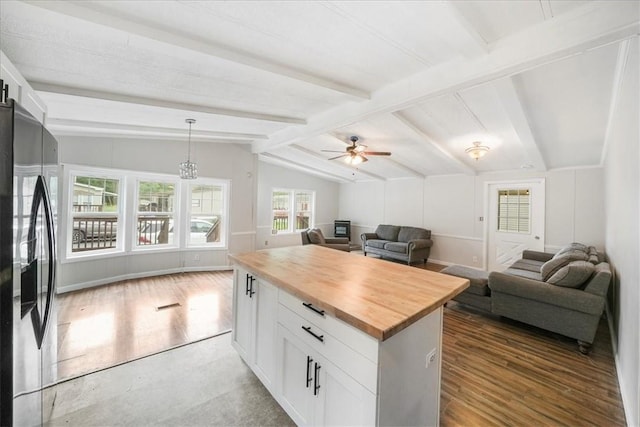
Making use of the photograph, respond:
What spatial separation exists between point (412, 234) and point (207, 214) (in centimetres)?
496

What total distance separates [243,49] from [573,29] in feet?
7.24

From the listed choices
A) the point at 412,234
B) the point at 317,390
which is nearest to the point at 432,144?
the point at 412,234

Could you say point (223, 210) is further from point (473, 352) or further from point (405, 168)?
point (473, 352)

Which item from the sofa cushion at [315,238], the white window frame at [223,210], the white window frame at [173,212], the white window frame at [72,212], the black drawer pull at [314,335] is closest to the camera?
the black drawer pull at [314,335]

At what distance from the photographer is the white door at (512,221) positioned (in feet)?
16.7

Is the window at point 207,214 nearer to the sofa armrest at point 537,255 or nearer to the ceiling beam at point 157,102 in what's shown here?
the ceiling beam at point 157,102

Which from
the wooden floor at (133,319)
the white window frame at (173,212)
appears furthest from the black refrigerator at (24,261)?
the white window frame at (173,212)

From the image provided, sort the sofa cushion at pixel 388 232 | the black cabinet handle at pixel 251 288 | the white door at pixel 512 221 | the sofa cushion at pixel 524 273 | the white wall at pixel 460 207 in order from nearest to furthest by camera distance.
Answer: the black cabinet handle at pixel 251 288, the sofa cushion at pixel 524 273, the white wall at pixel 460 207, the white door at pixel 512 221, the sofa cushion at pixel 388 232

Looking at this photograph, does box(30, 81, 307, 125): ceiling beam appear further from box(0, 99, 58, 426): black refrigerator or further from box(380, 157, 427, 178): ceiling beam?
box(380, 157, 427, 178): ceiling beam

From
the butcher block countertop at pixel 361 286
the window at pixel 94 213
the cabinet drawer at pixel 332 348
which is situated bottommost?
the cabinet drawer at pixel 332 348

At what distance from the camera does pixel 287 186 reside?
7859 mm

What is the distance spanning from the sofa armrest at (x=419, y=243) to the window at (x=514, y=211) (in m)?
1.51

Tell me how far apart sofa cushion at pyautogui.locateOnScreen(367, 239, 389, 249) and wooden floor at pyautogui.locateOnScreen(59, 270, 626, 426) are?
10.4ft

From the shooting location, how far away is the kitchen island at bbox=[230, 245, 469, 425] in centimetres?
115
